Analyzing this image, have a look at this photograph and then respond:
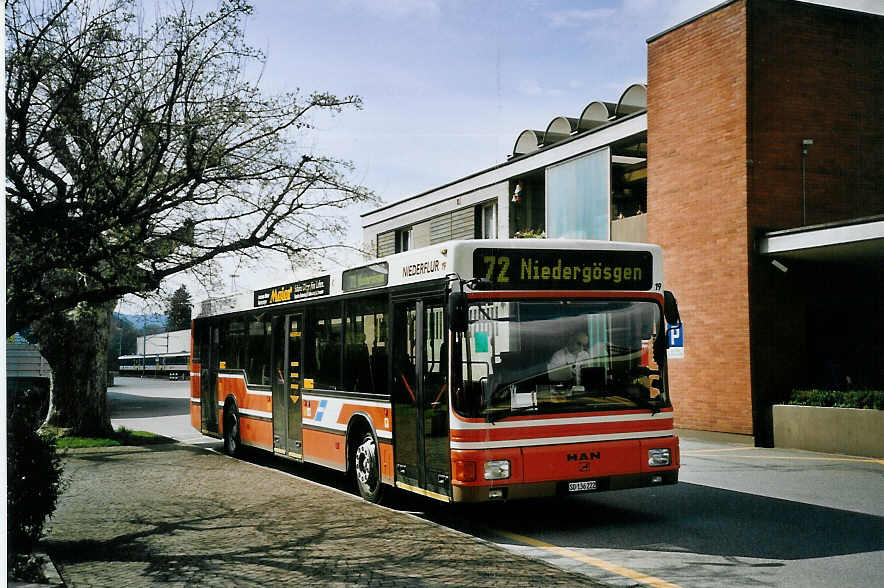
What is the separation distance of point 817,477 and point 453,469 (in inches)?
273

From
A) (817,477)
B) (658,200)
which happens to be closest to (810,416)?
(817,477)

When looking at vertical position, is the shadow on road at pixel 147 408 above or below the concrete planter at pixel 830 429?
below

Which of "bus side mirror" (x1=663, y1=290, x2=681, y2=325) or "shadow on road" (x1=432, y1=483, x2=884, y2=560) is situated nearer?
"shadow on road" (x1=432, y1=483, x2=884, y2=560)

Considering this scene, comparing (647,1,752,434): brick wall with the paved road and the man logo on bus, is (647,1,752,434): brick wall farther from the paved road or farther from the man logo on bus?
the man logo on bus

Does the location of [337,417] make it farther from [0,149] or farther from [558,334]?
[0,149]

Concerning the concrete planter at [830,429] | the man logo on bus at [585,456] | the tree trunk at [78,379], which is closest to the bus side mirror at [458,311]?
the man logo on bus at [585,456]

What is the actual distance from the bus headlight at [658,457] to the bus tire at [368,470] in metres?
3.13

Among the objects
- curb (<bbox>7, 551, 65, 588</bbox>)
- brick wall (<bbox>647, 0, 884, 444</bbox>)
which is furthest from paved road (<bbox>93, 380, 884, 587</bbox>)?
brick wall (<bbox>647, 0, 884, 444</bbox>)

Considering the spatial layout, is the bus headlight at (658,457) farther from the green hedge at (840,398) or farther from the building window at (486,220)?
the building window at (486,220)

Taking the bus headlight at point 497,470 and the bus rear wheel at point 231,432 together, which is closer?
the bus headlight at point 497,470

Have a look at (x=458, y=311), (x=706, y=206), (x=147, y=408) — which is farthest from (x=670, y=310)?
(x=147, y=408)

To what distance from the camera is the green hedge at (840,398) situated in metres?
16.1

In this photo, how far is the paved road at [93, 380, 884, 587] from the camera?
24.3 ft

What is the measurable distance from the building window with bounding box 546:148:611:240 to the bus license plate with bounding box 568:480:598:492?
15.4 metres
